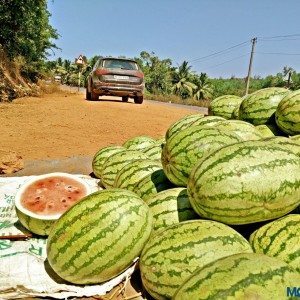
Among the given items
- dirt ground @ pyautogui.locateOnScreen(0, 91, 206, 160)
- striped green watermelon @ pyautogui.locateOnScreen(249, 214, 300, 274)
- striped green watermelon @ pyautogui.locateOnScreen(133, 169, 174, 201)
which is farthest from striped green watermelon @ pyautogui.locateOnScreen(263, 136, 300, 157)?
dirt ground @ pyautogui.locateOnScreen(0, 91, 206, 160)

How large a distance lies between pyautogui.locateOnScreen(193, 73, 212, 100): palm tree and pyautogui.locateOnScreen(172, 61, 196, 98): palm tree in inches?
24.8

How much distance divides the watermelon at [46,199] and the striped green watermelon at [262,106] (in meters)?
1.99

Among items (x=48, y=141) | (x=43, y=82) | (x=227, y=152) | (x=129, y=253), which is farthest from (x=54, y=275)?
(x=43, y=82)

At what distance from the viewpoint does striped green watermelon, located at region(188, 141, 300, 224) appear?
2.29 meters

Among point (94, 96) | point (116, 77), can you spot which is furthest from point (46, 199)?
point (94, 96)

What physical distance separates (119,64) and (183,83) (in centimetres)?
3672

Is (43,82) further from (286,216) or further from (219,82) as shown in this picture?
(219,82)

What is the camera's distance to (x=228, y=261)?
5.95 feet

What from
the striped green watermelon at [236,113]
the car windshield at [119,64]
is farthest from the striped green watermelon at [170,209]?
the car windshield at [119,64]

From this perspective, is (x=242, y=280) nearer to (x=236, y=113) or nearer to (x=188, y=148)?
(x=188, y=148)

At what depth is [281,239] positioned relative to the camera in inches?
91.2

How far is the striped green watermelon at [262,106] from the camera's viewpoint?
4.10 m

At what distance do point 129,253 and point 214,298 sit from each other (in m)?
0.93

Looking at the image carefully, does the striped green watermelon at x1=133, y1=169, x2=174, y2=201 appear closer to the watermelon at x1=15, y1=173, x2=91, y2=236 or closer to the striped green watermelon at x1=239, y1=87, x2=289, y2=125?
the watermelon at x1=15, y1=173, x2=91, y2=236
